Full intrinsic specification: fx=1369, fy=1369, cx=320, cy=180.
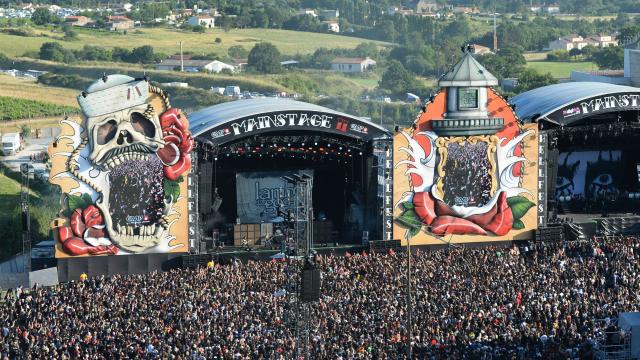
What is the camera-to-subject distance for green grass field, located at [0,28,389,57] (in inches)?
5773

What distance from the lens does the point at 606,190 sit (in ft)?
207

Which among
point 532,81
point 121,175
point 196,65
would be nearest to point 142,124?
point 121,175

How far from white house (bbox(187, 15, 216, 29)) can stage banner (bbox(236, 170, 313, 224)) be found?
358 feet

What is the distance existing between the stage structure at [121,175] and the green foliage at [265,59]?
83.5 meters

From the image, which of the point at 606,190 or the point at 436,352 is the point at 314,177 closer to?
the point at 606,190

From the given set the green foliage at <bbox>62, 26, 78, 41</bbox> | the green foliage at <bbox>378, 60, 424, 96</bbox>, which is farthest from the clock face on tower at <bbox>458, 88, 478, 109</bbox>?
the green foliage at <bbox>62, 26, 78, 41</bbox>

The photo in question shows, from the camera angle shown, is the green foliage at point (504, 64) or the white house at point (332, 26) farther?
the white house at point (332, 26)

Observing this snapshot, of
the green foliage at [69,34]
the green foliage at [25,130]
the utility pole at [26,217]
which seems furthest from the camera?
the green foliage at [69,34]

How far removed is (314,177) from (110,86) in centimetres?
1101

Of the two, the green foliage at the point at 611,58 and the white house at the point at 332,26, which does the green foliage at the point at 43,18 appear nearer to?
the white house at the point at 332,26

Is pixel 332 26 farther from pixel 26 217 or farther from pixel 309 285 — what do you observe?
pixel 309 285

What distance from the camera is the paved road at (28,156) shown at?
267 feet

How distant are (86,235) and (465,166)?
15.9 metres

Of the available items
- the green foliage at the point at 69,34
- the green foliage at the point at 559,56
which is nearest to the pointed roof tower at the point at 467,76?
the green foliage at the point at 559,56
